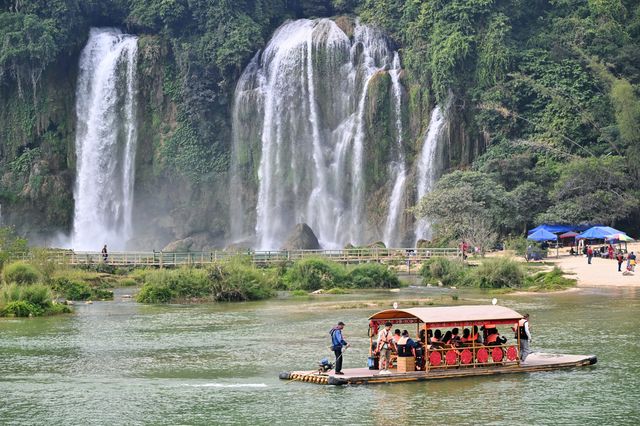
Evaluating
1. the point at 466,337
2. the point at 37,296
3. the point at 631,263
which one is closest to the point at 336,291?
the point at 631,263

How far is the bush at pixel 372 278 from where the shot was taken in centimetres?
6638

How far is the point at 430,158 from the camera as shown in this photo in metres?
92.2

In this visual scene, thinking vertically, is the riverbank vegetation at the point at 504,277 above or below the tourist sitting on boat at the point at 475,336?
above

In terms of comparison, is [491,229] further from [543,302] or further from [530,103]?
[543,302]

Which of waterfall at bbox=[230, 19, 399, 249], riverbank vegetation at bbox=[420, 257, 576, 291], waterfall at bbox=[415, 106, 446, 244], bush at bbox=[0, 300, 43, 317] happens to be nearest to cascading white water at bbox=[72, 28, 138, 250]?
waterfall at bbox=[230, 19, 399, 249]

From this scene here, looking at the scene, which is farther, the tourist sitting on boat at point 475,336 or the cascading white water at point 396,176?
the cascading white water at point 396,176

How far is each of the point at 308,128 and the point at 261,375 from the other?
209 feet

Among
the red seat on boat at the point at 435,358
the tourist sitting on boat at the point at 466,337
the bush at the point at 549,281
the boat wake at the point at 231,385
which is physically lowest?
the boat wake at the point at 231,385

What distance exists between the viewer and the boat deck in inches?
1310

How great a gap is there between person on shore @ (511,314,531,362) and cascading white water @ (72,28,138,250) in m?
69.2

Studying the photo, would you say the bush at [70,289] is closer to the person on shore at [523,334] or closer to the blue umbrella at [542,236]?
the blue umbrella at [542,236]

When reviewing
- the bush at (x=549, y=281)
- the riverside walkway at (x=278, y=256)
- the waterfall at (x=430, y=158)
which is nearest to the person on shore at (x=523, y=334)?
the bush at (x=549, y=281)

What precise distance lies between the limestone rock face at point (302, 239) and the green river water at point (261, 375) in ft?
109

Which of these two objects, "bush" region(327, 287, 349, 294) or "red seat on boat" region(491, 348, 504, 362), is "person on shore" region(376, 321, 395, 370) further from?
"bush" region(327, 287, 349, 294)
